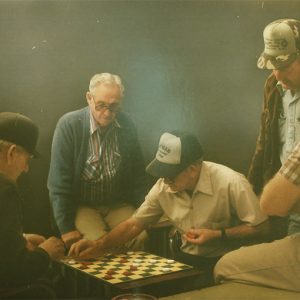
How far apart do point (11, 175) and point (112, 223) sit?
2.30ft

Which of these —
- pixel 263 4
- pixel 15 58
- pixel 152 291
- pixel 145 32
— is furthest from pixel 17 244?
pixel 263 4

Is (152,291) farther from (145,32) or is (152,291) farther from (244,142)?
(145,32)

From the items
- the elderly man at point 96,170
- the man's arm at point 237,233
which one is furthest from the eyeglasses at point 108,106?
the man's arm at point 237,233

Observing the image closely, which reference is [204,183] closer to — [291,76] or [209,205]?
[209,205]

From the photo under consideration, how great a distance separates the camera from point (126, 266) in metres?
3.60

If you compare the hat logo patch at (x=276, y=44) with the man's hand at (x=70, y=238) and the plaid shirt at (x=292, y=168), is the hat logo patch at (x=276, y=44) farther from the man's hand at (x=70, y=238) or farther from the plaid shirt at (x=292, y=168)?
the man's hand at (x=70, y=238)

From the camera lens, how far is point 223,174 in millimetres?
3650

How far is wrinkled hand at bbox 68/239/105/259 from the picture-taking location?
365 cm

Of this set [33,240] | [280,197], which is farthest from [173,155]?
[33,240]

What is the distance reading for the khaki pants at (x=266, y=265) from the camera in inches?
137

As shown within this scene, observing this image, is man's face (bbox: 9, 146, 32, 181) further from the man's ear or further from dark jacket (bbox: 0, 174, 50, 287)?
the man's ear

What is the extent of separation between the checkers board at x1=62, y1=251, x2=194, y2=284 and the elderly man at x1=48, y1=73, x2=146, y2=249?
0.11m

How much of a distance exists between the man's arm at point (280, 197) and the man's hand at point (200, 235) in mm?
361

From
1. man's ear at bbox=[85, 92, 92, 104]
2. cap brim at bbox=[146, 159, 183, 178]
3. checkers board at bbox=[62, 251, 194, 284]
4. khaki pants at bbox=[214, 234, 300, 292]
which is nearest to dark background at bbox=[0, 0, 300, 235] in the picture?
man's ear at bbox=[85, 92, 92, 104]
